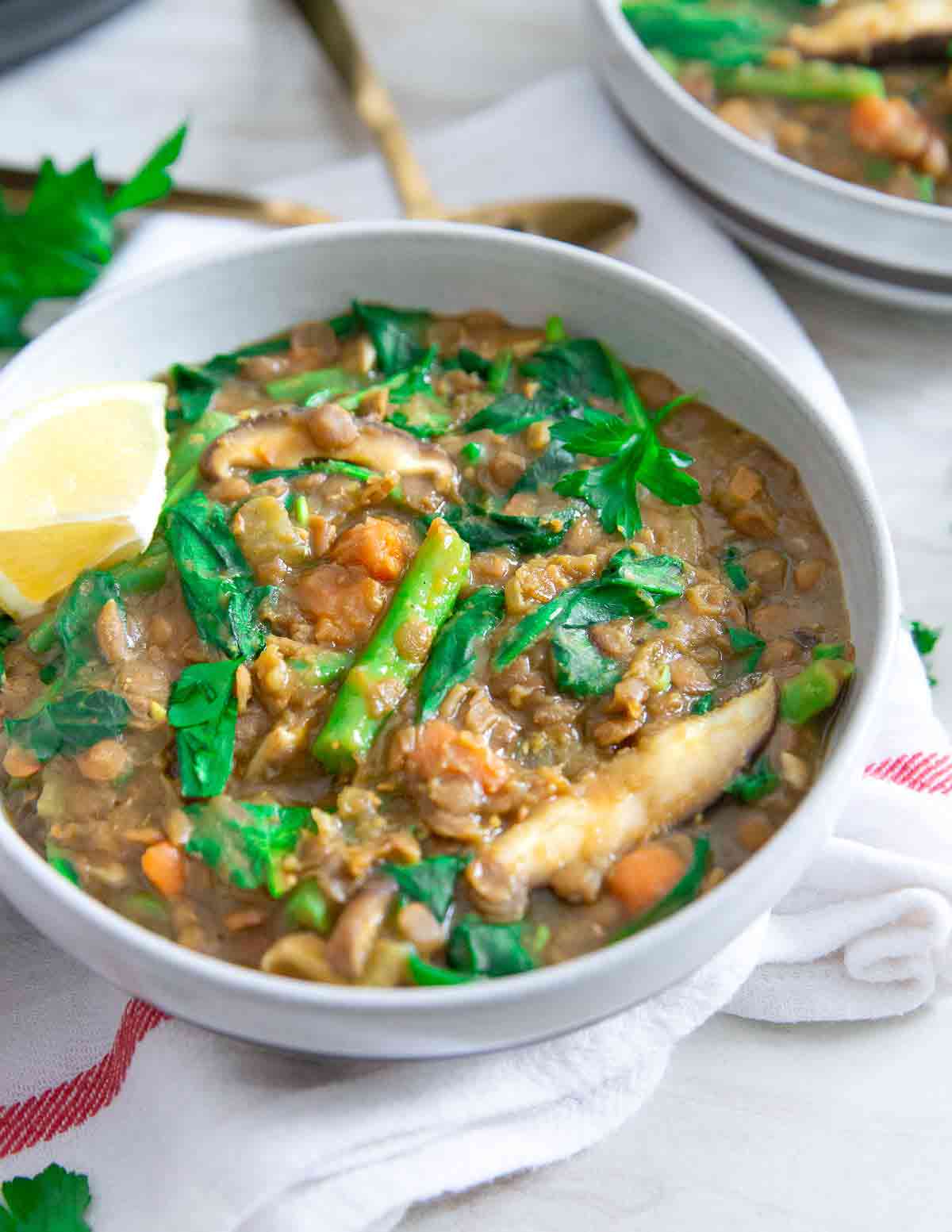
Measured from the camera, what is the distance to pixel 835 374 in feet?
14.8

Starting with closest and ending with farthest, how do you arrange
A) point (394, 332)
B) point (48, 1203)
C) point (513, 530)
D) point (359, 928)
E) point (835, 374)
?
1. point (359, 928)
2. point (48, 1203)
3. point (513, 530)
4. point (394, 332)
5. point (835, 374)

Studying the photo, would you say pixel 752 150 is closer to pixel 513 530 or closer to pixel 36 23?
pixel 513 530

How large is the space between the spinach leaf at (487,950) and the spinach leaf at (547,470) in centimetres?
109

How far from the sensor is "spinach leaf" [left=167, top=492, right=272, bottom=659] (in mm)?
3064

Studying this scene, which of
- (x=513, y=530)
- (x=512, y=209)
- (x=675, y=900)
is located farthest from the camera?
(x=512, y=209)

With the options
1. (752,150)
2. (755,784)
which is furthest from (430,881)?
(752,150)

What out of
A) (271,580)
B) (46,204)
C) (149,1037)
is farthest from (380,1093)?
(46,204)

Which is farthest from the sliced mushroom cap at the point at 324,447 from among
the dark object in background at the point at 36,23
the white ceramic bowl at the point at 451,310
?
the dark object in background at the point at 36,23

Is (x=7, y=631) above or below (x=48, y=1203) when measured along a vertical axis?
above

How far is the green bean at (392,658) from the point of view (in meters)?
2.90

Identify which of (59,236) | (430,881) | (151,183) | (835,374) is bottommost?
(835,374)

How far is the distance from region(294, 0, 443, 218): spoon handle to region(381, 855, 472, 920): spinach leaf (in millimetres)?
2551

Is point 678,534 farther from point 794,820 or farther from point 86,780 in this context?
point 86,780

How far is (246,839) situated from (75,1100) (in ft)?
2.55
